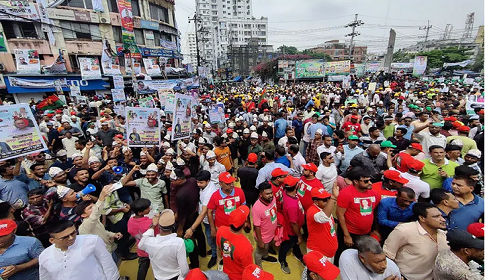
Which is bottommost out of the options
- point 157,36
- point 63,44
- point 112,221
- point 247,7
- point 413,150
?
point 112,221

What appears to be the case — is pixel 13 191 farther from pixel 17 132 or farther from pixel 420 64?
pixel 420 64

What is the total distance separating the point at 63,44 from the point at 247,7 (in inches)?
3223

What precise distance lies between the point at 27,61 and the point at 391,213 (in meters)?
24.4

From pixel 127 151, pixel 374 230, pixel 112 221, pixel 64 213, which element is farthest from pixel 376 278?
pixel 127 151

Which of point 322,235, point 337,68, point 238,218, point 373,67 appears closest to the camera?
point 238,218

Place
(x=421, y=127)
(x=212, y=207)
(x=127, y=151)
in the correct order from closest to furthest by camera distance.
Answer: (x=212, y=207), (x=127, y=151), (x=421, y=127)

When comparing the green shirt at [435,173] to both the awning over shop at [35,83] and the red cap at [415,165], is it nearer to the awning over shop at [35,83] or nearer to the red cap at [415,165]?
the red cap at [415,165]

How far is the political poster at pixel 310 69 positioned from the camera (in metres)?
32.5

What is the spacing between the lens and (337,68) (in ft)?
104

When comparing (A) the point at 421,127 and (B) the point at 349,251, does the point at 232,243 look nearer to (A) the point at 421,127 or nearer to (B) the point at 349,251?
(B) the point at 349,251

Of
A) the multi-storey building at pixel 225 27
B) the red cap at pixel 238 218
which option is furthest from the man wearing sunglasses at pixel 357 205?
the multi-storey building at pixel 225 27

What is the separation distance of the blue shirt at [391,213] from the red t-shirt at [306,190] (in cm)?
81

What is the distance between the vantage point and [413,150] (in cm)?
381

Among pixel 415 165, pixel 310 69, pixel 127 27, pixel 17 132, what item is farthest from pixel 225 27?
pixel 415 165
